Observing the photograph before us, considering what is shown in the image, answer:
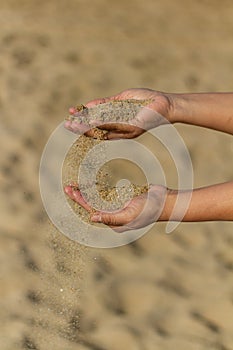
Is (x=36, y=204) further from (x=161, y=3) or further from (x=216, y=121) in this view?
(x=161, y=3)

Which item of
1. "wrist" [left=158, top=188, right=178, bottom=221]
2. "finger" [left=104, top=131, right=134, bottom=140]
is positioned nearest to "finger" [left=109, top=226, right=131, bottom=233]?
"wrist" [left=158, top=188, right=178, bottom=221]

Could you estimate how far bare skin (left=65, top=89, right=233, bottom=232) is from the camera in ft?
6.26

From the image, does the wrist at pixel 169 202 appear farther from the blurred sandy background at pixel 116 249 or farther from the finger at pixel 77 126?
the finger at pixel 77 126

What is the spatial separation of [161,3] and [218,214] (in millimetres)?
1396

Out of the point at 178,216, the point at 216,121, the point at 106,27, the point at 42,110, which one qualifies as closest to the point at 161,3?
the point at 106,27

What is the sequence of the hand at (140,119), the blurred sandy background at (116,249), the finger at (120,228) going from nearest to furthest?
the blurred sandy background at (116,249) < the finger at (120,228) < the hand at (140,119)

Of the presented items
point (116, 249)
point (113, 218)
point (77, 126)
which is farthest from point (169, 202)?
point (77, 126)

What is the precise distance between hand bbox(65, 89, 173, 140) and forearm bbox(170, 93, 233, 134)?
3 centimetres

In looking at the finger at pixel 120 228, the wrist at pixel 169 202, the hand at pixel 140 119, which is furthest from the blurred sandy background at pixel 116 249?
the hand at pixel 140 119

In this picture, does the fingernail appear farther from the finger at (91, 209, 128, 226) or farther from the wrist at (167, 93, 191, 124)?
the wrist at (167, 93, 191, 124)

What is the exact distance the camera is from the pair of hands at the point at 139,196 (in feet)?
6.34

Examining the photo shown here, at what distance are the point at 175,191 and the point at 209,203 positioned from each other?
0.11 metres

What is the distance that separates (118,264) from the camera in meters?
2.05

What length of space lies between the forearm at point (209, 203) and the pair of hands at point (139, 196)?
3 cm
